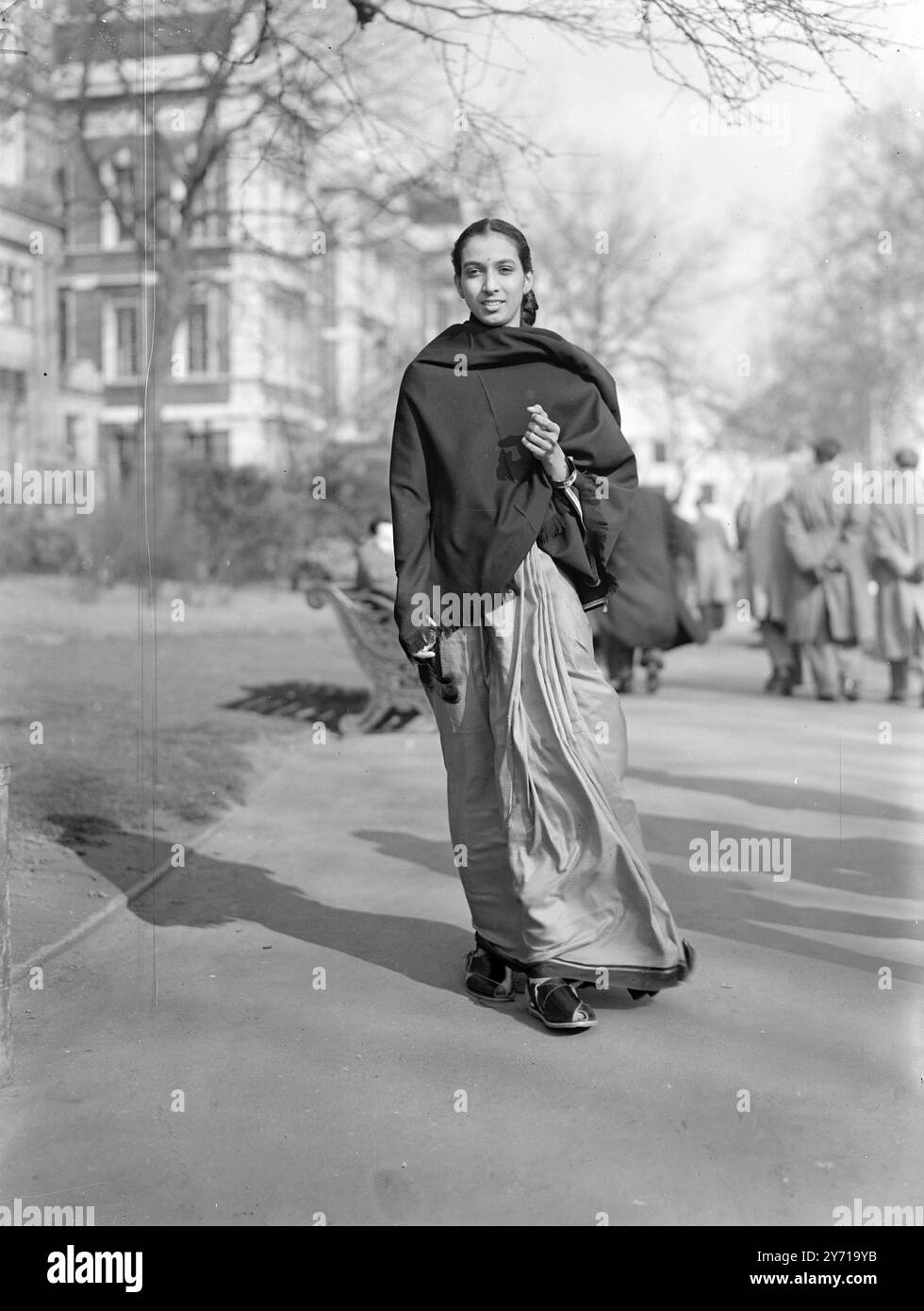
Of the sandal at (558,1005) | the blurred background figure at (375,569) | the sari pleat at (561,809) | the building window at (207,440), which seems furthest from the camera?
the building window at (207,440)

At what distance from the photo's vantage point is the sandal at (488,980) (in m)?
4.38

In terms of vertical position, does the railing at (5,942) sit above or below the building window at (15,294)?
below

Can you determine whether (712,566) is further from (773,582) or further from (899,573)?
(899,573)

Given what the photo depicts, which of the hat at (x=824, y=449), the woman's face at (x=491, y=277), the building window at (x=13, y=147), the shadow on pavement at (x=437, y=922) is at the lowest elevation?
the shadow on pavement at (x=437, y=922)

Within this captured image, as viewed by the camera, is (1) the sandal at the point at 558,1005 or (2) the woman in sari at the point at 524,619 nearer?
(1) the sandal at the point at 558,1005

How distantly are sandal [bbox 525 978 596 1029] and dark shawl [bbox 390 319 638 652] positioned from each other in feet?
3.11

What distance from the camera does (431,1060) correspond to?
12.8 ft

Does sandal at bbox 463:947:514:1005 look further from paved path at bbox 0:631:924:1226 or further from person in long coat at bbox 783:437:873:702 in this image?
person in long coat at bbox 783:437:873:702

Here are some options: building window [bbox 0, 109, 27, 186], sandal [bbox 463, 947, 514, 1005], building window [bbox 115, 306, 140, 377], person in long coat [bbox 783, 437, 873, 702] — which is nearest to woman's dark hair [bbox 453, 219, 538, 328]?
sandal [bbox 463, 947, 514, 1005]

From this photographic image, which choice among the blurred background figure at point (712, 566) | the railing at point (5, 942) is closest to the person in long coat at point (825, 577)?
the blurred background figure at point (712, 566)

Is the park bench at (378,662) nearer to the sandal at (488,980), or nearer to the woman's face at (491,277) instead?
the sandal at (488,980)

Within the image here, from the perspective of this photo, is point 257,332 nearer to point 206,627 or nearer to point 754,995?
point 206,627

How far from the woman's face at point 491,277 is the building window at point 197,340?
56.2ft

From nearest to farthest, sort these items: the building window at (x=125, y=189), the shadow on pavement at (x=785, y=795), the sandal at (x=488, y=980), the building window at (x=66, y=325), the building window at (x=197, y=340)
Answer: the sandal at (x=488, y=980) < the shadow on pavement at (x=785, y=795) < the building window at (x=66, y=325) < the building window at (x=125, y=189) < the building window at (x=197, y=340)
